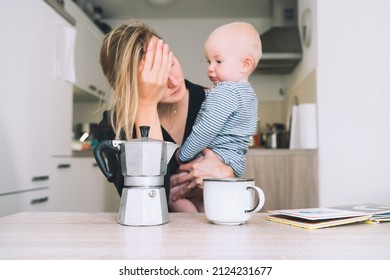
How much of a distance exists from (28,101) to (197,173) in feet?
3.89

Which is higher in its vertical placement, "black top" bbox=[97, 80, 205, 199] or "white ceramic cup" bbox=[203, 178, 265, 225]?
"black top" bbox=[97, 80, 205, 199]

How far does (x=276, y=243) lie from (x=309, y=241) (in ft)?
0.19

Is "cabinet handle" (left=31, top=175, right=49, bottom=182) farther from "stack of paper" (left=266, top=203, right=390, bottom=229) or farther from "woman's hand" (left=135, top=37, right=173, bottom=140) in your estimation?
"stack of paper" (left=266, top=203, right=390, bottom=229)

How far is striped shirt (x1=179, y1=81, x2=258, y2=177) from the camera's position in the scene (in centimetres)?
111

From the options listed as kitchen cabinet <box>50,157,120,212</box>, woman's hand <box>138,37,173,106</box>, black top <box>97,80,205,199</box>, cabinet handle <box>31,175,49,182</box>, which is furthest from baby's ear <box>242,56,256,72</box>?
kitchen cabinet <box>50,157,120,212</box>

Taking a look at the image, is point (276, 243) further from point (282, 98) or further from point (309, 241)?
point (282, 98)

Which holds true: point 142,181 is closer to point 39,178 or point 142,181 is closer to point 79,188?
point 39,178

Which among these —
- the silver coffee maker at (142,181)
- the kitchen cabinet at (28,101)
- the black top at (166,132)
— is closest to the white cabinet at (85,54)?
the kitchen cabinet at (28,101)

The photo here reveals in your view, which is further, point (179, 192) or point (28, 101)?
point (28, 101)

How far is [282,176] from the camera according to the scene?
220 cm

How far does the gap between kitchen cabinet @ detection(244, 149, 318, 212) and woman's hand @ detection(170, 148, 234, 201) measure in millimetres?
1061

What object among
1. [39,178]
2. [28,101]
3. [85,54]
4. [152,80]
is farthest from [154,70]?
[85,54]

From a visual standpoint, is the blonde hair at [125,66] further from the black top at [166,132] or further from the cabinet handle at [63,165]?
the cabinet handle at [63,165]
